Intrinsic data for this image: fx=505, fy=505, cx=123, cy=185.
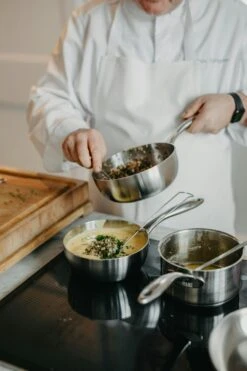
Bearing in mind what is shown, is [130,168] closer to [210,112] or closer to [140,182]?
[140,182]

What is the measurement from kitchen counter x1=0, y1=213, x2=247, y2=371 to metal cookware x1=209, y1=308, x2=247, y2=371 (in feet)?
0.12

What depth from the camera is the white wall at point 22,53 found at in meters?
1.98

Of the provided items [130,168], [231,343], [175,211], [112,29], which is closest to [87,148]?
[130,168]

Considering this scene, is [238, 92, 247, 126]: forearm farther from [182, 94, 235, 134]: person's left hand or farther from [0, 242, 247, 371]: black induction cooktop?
[0, 242, 247, 371]: black induction cooktop

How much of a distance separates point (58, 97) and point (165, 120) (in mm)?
266

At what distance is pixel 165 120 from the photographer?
1137 mm

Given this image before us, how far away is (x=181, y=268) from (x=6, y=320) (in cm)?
27

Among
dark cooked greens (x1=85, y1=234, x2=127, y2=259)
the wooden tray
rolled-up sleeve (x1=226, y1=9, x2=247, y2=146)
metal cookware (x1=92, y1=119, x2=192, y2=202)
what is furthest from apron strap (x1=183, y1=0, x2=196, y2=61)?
dark cooked greens (x1=85, y1=234, x2=127, y2=259)

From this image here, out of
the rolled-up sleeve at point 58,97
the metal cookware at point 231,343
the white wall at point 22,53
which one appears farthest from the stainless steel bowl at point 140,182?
the white wall at point 22,53

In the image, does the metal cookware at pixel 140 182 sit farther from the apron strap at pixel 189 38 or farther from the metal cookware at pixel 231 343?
the metal cookware at pixel 231 343

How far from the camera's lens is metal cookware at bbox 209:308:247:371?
1.95 ft

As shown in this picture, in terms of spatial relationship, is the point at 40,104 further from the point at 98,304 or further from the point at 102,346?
the point at 102,346

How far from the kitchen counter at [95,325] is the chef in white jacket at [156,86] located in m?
0.33

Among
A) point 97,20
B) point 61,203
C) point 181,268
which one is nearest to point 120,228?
point 61,203
